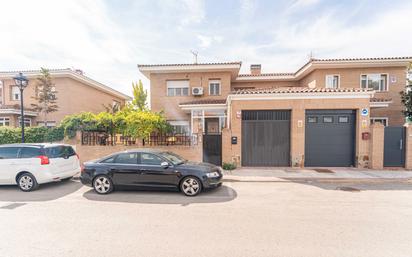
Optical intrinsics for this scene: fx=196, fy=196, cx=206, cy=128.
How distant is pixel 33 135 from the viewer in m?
11.4

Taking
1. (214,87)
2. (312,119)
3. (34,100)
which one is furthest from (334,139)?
(34,100)

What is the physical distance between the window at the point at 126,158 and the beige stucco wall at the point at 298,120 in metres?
4.86

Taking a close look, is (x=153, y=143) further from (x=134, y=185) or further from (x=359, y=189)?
(x=359, y=189)

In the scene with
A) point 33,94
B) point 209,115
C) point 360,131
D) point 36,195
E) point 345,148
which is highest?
point 33,94

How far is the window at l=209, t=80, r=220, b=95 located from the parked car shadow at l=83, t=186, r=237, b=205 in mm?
10197

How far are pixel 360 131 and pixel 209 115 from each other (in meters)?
8.67

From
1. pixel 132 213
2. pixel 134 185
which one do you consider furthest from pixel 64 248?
pixel 134 185

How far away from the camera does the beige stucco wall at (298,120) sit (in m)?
9.62

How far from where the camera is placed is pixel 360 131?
380 inches

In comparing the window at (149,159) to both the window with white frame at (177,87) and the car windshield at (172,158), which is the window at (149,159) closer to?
the car windshield at (172,158)

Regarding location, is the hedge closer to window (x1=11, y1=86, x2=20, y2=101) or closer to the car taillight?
the car taillight

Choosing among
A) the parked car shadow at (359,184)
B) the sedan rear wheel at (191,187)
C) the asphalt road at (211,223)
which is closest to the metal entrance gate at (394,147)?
the parked car shadow at (359,184)

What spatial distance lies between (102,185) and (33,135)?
8.63 meters

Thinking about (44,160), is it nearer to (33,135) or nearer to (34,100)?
(33,135)
